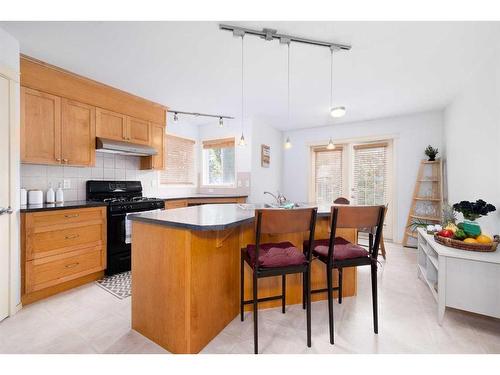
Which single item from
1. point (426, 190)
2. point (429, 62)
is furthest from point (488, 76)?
point (426, 190)

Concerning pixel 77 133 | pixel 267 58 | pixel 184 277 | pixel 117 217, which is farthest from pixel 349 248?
pixel 77 133

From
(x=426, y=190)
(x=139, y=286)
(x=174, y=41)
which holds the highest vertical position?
(x=174, y=41)

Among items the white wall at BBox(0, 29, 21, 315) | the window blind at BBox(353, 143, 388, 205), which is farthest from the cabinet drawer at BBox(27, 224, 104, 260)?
the window blind at BBox(353, 143, 388, 205)

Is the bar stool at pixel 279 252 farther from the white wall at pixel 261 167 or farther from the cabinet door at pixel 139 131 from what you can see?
the white wall at pixel 261 167

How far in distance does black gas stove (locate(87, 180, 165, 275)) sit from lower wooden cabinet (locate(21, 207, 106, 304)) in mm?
79

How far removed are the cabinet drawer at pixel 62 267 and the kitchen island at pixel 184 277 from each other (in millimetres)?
1193

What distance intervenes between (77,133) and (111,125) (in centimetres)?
45

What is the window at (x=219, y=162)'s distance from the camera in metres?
4.70

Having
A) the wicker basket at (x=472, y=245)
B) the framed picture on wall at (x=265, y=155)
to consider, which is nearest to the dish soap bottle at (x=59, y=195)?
the framed picture on wall at (x=265, y=155)

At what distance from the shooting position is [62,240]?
92.0 inches

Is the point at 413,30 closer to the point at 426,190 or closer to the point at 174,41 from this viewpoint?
the point at 174,41

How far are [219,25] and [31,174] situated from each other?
261 cm

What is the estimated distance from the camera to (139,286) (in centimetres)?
167

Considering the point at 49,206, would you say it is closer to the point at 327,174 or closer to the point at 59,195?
the point at 59,195
